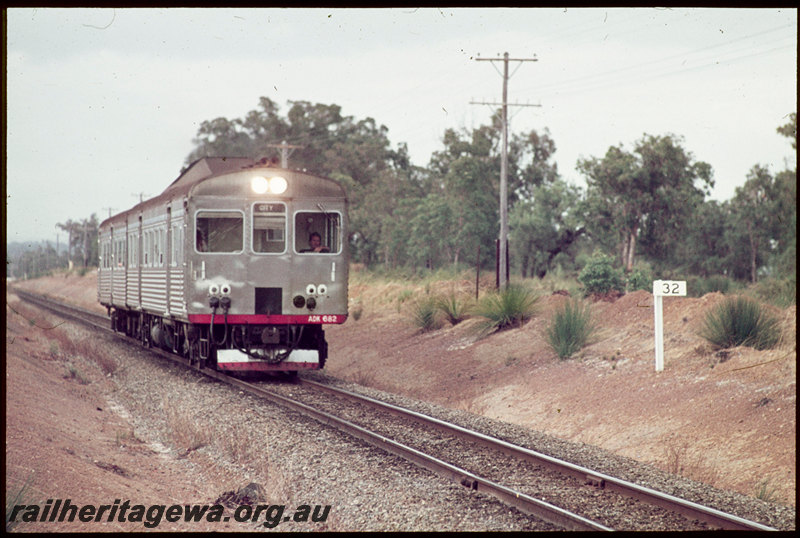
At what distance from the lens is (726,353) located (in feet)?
44.0

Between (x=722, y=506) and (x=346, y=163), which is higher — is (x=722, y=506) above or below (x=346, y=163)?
Result: below

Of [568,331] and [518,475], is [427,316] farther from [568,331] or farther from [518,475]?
[518,475]

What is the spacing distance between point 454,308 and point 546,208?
26.0m

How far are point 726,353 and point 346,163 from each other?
43683 mm

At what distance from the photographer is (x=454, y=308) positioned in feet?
70.2

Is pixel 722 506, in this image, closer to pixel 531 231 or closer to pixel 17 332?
pixel 17 332

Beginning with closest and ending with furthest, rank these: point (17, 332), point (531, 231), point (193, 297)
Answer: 1. point (193, 297)
2. point (17, 332)
3. point (531, 231)

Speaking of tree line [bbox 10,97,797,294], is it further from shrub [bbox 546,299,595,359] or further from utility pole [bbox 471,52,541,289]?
shrub [bbox 546,299,595,359]

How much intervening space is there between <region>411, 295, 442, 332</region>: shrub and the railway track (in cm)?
844

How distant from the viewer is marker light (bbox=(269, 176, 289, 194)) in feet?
48.5

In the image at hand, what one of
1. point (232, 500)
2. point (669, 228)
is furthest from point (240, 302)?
point (669, 228)

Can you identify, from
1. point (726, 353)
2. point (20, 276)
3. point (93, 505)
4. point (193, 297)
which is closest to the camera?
point (93, 505)

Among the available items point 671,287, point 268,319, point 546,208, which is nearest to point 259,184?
point 268,319

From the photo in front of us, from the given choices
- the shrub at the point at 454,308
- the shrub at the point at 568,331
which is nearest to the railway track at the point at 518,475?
the shrub at the point at 568,331
